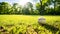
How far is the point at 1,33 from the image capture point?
8.93 feet

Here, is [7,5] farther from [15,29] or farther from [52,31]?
[52,31]

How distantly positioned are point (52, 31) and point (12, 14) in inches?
28.2

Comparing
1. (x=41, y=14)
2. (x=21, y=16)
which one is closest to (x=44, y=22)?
(x=41, y=14)

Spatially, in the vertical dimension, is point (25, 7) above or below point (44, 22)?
above

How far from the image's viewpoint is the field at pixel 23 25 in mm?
2744

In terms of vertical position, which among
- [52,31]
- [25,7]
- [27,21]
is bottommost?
[52,31]

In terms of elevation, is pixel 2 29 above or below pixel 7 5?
below

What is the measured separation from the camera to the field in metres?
2.74

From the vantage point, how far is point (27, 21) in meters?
2.79

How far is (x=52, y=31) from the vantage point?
2.81 m

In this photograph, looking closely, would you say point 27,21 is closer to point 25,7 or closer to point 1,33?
point 25,7

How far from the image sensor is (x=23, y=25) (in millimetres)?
2785

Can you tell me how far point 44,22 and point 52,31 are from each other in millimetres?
198

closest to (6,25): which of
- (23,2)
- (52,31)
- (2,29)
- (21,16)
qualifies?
(2,29)
